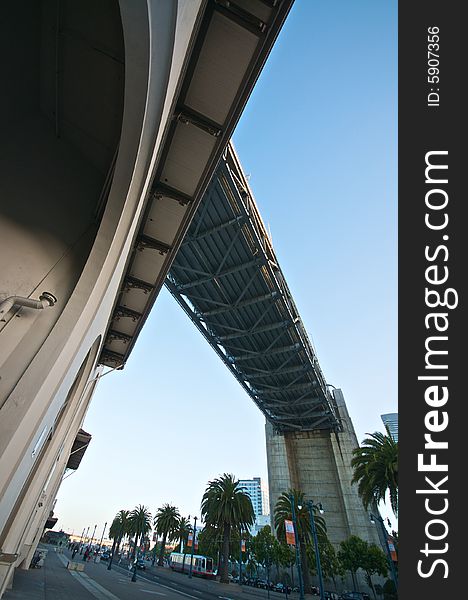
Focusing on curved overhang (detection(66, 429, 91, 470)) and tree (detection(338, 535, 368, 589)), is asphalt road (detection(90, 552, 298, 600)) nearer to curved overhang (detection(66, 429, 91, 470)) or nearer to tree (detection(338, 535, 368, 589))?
tree (detection(338, 535, 368, 589))

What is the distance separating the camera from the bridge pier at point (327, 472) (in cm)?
3562

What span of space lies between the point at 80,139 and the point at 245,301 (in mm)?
20521

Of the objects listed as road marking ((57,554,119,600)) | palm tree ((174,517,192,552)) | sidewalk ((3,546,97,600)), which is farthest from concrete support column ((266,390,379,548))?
sidewalk ((3,546,97,600))

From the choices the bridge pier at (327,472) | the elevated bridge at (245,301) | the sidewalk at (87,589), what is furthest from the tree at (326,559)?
the elevated bridge at (245,301)

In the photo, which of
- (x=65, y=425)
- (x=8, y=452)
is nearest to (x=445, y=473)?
(x=8, y=452)

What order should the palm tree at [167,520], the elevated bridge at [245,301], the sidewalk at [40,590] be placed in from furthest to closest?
the palm tree at [167,520] < the elevated bridge at [245,301] < the sidewalk at [40,590]

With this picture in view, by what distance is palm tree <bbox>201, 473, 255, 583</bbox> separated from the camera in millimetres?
31422

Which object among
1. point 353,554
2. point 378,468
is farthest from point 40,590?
point 353,554

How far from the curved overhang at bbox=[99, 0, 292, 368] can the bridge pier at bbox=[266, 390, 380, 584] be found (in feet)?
134

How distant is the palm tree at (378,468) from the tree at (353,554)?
1482 cm

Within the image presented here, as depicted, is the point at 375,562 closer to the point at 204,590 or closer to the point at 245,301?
the point at 204,590

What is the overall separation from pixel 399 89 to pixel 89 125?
15.4 ft

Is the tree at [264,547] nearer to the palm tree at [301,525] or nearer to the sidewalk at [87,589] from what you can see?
the palm tree at [301,525]

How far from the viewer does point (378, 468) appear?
20.1 metres
